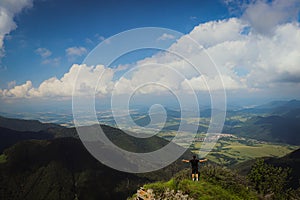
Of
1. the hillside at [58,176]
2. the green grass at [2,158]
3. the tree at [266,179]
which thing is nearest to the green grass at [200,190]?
the tree at [266,179]

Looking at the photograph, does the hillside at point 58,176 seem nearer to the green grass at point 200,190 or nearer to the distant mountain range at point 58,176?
the distant mountain range at point 58,176

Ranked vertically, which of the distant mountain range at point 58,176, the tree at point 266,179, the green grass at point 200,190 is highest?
the green grass at point 200,190

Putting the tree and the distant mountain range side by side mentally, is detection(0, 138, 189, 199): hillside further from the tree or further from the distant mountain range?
the tree

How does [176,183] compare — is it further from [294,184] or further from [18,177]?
[18,177]

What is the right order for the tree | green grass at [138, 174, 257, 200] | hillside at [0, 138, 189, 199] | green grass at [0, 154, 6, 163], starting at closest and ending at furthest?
green grass at [138, 174, 257, 200]
the tree
hillside at [0, 138, 189, 199]
green grass at [0, 154, 6, 163]

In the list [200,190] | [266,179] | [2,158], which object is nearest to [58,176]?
[2,158]

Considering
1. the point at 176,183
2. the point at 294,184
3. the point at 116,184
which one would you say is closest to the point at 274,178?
the point at 176,183

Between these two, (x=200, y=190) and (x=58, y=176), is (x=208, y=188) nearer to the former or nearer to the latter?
(x=200, y=190)

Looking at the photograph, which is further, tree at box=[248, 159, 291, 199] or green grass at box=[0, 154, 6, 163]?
green grass at box=[0, 154, 6, 163]

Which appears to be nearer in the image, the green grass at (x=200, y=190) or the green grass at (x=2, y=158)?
the green grass at (x=200, y=190)

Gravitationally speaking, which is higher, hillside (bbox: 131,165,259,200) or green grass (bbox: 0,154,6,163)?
hillside (bbox: 131,165,259,200)

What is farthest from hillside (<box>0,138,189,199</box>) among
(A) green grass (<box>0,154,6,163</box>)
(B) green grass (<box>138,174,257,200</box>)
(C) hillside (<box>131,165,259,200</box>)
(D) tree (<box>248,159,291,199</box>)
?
(B) green grass (<box>138,174,257,200</box>)

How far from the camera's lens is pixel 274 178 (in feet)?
113

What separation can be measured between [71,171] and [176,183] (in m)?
167
